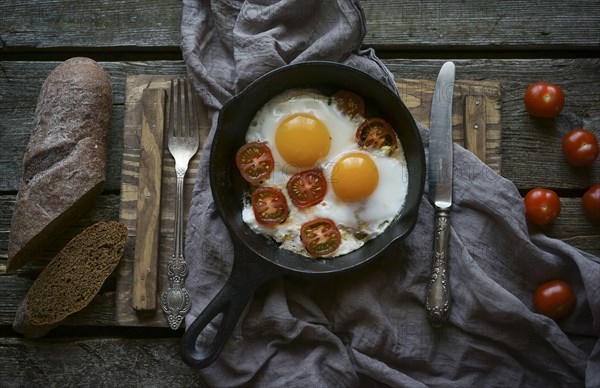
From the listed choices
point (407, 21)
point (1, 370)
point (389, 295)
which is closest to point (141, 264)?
point (1, 370)

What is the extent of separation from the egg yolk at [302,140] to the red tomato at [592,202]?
1.27m

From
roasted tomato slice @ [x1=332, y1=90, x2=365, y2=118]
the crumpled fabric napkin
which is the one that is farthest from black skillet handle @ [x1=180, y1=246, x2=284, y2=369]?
roasted tomato slice @ [x1=332, y1=90, x2=365, y2=118]

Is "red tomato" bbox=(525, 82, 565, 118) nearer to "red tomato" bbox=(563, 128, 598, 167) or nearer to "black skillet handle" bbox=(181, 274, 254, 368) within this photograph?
"red tomato" bbox=(563, 128, 598, 167)

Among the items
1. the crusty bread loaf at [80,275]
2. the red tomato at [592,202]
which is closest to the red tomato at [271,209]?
the crusty bread loaf at [80,275]

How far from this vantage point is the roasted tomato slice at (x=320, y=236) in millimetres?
2600

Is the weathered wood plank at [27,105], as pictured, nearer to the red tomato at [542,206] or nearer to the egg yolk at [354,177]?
the egg yolk at [354,177]

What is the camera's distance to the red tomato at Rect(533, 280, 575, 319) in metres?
2.64

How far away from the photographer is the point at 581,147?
278cm

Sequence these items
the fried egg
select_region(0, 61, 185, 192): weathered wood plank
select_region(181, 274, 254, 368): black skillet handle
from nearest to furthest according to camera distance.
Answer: select_region(181, 274, 254, 368): black skillet handle, the fried egg, select_region(0, 61, 185, 192): weathered wood plank

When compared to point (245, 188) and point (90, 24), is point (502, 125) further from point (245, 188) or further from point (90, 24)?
point (90, 24)

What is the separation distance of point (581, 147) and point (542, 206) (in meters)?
0.35

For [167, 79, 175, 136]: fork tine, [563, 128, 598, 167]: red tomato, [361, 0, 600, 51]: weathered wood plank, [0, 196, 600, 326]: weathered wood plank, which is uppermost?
[361, 0, 600, 51]: weathered wood plank

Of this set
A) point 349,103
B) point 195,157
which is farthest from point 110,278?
point 349,103

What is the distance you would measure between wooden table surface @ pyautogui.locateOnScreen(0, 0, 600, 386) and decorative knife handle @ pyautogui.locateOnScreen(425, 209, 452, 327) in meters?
0.52
